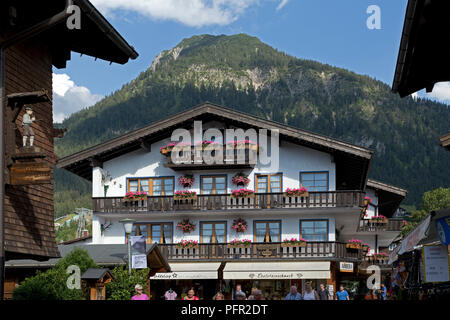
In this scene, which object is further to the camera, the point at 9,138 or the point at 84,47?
the point at 84,47

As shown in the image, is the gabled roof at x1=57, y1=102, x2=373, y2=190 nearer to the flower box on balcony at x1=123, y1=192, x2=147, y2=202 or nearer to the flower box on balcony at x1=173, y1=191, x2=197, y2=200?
the flower box on balcony at x1=123, y1=192, x2=147, y2=202

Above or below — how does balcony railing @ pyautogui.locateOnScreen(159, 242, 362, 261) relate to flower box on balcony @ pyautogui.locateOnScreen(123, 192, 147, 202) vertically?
below

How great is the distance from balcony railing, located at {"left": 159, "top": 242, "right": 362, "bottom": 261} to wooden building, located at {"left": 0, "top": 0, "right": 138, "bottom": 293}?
21.5 m

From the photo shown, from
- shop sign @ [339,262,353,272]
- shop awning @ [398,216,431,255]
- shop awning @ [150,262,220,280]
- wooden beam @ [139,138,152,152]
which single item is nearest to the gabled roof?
wooden beam @ [139,138,152,152]

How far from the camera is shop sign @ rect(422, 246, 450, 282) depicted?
1264 cm

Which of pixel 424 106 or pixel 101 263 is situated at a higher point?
pixel 424 106

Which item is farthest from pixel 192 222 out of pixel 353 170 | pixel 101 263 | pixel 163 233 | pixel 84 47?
pixel 84 47

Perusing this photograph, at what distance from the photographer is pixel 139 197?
35875 millimetres

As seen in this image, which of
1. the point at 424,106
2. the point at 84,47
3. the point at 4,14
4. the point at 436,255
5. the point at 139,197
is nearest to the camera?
the point at 4,14

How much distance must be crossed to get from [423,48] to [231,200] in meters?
26.0

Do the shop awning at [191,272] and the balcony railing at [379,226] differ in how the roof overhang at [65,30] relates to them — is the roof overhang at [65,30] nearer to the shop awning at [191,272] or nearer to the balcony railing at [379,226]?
the shop awning at [191,272]

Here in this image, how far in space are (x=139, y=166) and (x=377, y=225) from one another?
15.4 meters

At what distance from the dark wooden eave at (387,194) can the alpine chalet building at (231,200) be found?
6159mm

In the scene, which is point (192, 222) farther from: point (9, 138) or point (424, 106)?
point (424, 106)
